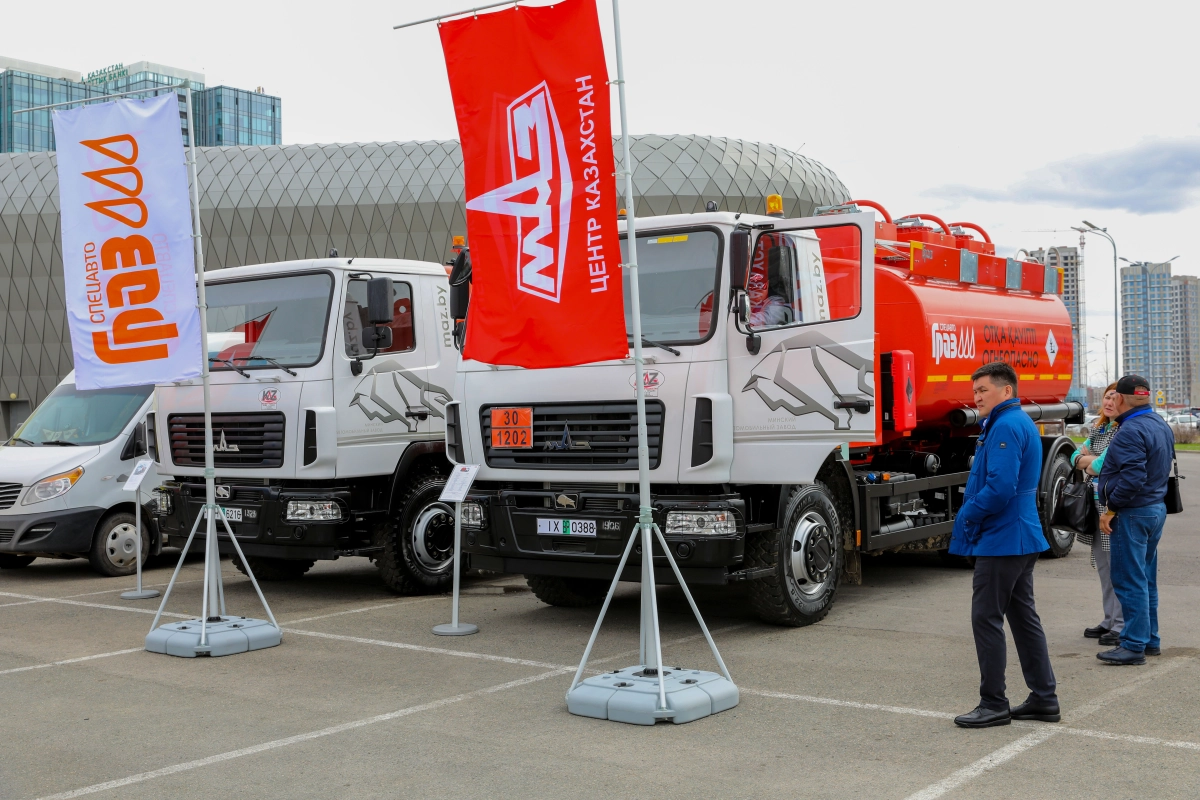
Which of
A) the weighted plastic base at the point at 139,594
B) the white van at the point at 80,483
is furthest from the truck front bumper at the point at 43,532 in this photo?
the weighted plastic base at the point at 139,594

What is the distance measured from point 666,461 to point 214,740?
343cm

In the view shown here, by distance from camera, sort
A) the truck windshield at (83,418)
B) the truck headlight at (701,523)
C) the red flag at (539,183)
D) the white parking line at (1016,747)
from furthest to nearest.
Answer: the truck windshield at (83,418) → the truck headlight at (701,523) → the red flag at (539,183) → the white parking line at (1016,747)

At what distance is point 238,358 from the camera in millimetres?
10242

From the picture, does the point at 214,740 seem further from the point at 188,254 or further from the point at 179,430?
the point at 179,430

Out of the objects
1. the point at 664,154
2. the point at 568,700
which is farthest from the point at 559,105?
the point at 664,154

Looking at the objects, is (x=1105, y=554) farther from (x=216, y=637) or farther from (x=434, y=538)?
(x=216, y=637)

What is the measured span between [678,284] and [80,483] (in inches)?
288

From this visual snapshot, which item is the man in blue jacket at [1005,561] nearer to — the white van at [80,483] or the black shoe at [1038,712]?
the black shoe at [1038,712]

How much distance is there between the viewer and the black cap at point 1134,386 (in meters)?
7.29

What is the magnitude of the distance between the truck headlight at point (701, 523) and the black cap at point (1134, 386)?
8.35ft

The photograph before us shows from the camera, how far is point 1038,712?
229 inches

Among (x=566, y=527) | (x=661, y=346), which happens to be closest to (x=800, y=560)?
(x=566, y=527)

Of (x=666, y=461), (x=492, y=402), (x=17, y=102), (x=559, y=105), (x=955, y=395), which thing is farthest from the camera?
(x=17, y=102)

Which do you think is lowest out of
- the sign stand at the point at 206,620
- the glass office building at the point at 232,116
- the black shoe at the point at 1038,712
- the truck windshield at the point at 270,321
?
the black shoe at the point at 1038,712
